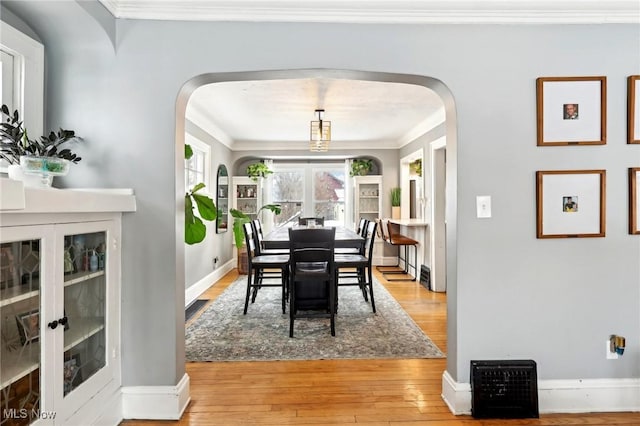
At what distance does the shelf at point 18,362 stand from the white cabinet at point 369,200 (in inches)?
232

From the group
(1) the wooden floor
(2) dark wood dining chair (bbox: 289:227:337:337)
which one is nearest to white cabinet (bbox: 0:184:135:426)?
(1) the wooden floor

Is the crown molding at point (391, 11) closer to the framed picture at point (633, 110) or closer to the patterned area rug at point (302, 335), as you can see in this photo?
the framed picture at point (633, 110)

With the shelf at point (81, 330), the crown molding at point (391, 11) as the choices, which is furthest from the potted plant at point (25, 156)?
the crown molding at point (391, 11)

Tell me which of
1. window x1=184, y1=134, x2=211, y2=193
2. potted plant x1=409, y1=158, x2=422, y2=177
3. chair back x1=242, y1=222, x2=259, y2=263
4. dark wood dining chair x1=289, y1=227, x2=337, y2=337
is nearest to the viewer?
dark wood dining chair x1=289, y1=227, x2=337, y2=337

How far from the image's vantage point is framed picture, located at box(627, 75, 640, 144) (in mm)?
2131

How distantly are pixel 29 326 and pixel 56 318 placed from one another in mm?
116

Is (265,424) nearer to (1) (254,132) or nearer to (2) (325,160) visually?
(1) (254,132)

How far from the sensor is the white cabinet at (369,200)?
7055 millimetres

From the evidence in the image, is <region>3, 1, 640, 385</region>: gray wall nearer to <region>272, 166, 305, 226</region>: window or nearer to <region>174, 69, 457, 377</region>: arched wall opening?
<region>174, 69, 457, 377</region>: arched wall opening

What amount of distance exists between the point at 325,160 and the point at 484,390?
5.93 metres

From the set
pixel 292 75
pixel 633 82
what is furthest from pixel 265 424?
pixel 633 82

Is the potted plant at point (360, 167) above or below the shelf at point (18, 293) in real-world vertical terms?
above

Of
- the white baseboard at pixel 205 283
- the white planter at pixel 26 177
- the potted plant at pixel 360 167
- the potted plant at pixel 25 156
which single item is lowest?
the white baseboard at pixel 205 283

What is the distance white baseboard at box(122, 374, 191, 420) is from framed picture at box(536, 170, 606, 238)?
7.72ft
